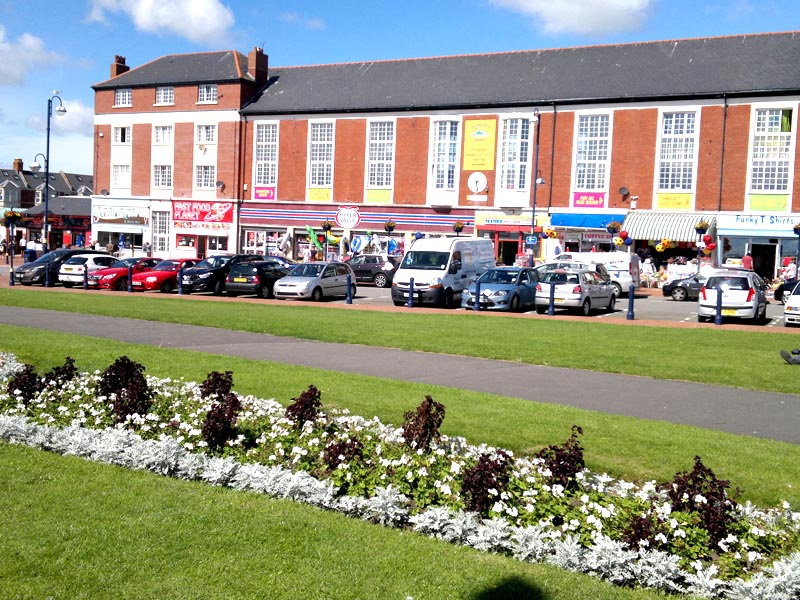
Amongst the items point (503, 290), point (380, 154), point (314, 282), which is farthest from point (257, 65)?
point (503, 290)

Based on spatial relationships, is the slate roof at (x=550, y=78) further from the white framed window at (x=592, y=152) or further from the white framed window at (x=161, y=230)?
the white framed window at (x=161, y=230)

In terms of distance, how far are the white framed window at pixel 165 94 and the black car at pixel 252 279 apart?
109 feet

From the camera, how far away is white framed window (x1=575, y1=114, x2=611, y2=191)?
4866 centimetres

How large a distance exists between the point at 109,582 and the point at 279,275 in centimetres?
2786

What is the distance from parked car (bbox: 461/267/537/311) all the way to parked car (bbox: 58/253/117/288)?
641 inches

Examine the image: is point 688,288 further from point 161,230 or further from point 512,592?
point 161,230

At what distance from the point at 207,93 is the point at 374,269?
2656 cm

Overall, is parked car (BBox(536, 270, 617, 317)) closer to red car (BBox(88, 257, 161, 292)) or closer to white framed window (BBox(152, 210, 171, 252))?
red car (BBox(88, 257, 161, 292))

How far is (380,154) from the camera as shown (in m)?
54.9

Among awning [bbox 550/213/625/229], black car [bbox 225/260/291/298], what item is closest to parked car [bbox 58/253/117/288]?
black car [bbox 225/260/291/298]

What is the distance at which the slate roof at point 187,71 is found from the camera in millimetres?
59625

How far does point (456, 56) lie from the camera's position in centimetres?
5603

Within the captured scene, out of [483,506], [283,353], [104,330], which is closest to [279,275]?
[104,330]

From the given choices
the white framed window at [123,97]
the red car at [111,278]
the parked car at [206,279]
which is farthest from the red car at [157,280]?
the white framed window at [123,97]
